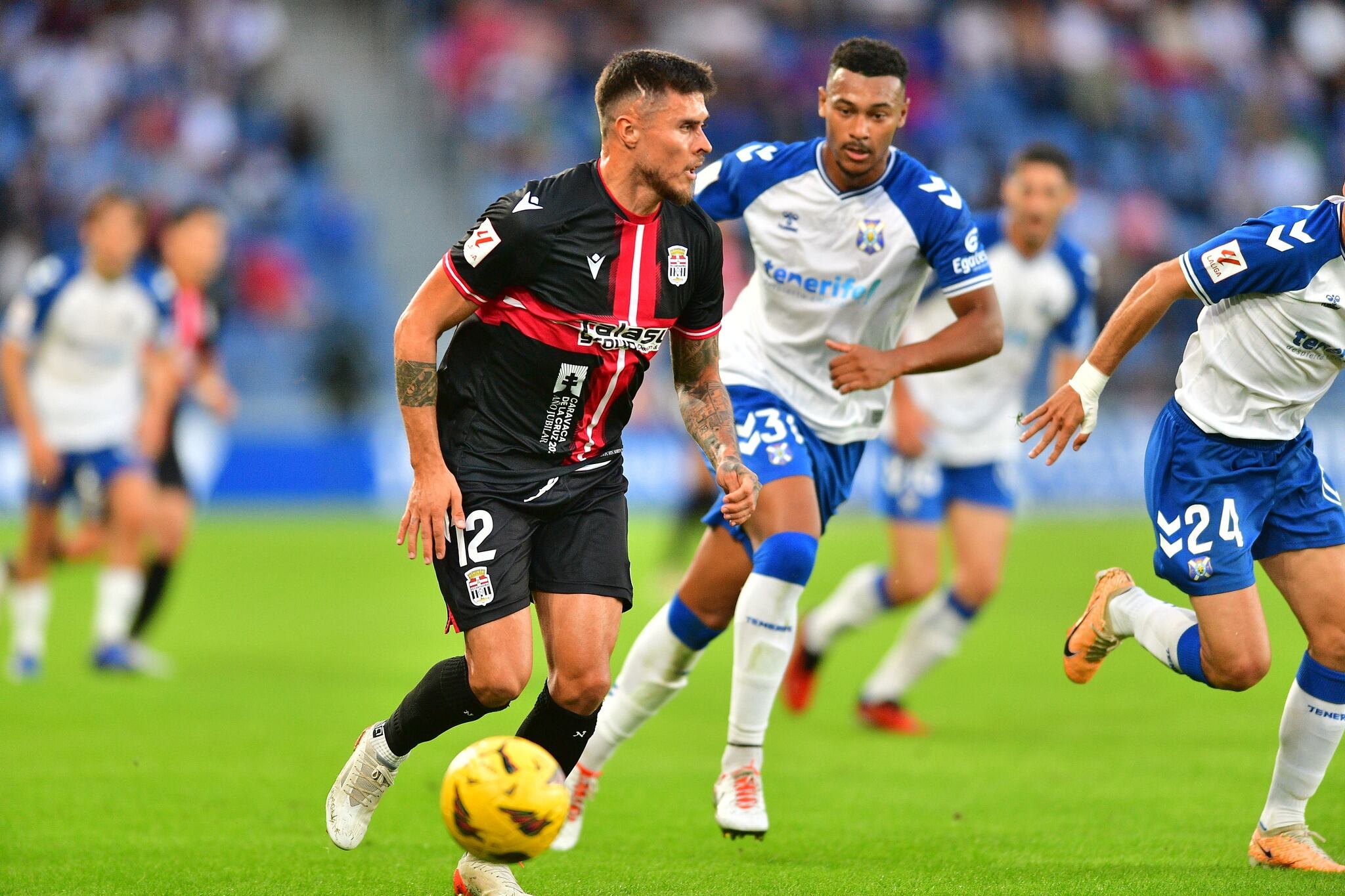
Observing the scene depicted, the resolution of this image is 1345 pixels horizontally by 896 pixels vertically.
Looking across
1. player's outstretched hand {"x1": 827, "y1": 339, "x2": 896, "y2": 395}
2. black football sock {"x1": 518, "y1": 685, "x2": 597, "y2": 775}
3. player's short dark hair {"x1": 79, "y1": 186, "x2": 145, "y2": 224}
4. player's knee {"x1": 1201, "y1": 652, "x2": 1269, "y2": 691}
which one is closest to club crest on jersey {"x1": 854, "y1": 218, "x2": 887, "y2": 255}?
player's outstretched hand {"x1": 827, "y1": 339, "x2": 896, "y2": 395}

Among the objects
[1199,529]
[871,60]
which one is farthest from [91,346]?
[1199,529]

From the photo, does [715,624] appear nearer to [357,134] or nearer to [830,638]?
[830,638]

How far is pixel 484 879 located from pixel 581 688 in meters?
0.65

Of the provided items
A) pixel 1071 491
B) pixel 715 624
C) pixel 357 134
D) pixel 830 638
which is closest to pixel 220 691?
pixel 830 638

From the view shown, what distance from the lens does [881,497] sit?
8.75 m

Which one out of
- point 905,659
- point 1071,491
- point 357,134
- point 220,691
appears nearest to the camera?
point 905,659

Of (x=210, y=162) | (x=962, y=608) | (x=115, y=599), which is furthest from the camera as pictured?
(x=210, y=162)

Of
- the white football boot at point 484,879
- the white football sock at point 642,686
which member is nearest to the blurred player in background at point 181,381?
the white football sock at point 642,686

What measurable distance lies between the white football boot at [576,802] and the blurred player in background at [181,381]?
5175mm

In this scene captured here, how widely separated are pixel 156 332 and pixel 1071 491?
1227 centimetres

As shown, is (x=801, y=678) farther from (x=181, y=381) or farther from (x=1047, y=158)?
(x=181, y=381)

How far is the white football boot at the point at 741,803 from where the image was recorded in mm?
5547

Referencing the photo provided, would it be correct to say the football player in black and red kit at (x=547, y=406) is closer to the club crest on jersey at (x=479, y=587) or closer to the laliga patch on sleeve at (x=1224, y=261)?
the club crest on jersey at (x=479, y=587)

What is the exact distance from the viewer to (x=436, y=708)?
4.92 m
